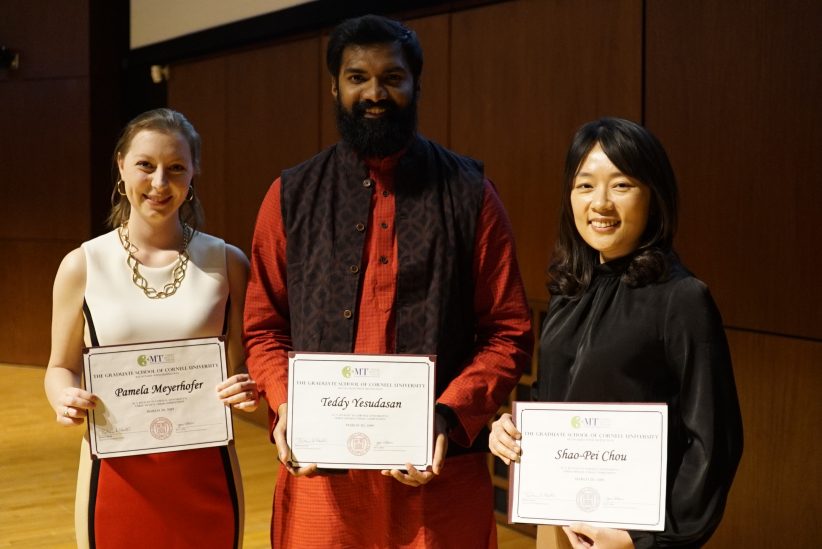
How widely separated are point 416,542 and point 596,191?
82 centimetres

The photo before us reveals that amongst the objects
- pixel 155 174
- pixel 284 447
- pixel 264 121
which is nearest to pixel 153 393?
pixel 284 447

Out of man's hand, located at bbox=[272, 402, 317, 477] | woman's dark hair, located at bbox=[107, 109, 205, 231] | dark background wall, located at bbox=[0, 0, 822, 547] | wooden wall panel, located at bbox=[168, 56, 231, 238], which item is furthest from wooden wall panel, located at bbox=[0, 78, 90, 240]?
man's hand, located at bbox=[272, 402, 317, 477]

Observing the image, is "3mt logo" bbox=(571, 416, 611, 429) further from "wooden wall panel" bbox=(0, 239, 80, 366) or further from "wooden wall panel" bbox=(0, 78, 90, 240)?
"wooden wall panel" bbox=(0, 239, 80, 366)

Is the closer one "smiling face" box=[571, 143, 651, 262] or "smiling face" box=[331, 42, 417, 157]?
"smiling face" box=[571, 143, 651, 262]

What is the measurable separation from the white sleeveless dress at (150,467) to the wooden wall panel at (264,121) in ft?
11.7

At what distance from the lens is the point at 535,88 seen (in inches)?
162

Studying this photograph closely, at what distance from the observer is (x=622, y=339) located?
5.39ft

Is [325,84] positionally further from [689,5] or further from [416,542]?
[416,542]

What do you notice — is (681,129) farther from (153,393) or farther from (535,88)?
(153,393)

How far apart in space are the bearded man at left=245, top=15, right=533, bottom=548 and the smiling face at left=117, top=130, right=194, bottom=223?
0.25 m

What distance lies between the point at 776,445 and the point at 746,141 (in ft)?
3.38

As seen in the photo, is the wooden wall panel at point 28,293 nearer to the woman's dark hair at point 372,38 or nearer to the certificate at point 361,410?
the woman's dark hair at point 372,38

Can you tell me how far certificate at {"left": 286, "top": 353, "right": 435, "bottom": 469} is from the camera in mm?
1817

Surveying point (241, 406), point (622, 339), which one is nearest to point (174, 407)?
point (241, 406)
